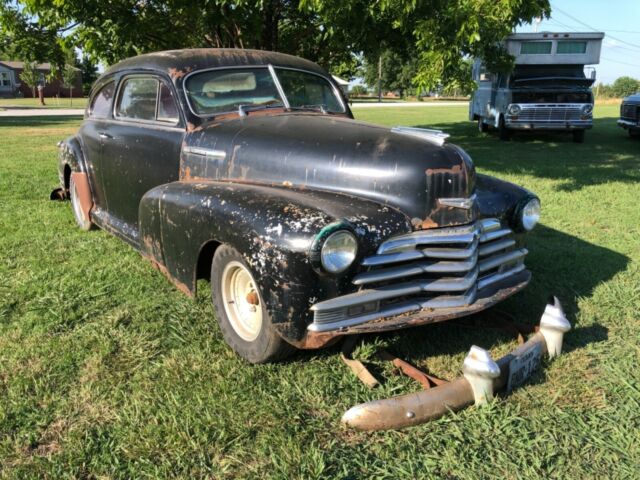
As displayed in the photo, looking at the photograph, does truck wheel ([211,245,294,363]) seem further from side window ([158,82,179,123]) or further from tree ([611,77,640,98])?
tree ([611,77,640,98])

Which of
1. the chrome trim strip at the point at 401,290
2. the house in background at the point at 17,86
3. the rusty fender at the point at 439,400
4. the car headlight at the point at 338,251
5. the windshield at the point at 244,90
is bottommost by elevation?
the rusty fender at the point at 439,400

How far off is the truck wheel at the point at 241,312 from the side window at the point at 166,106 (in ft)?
4.35

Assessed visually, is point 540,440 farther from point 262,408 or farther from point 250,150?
point 250,150

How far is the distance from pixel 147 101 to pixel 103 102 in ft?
3.30

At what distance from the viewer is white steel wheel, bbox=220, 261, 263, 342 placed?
2898 mm

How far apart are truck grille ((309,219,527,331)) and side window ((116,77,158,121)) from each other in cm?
228


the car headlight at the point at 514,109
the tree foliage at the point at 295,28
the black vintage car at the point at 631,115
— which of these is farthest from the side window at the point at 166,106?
the black vintage car at the point at 631,115

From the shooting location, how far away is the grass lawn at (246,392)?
2189mm

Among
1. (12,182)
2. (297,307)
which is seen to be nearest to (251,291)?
(297,307)

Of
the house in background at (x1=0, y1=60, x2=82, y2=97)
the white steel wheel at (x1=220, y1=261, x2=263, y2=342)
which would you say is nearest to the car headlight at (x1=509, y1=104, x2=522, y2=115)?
the white steel wheel at (x1=220, y1=261, x2=263, y2=342)

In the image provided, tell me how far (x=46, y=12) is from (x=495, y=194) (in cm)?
787

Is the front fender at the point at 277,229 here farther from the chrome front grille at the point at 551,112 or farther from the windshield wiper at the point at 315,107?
the chrome front grille at the point at 551,112

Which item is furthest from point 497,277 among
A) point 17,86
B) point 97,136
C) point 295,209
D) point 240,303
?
point 17,86

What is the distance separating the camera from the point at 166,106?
383 centimetres
